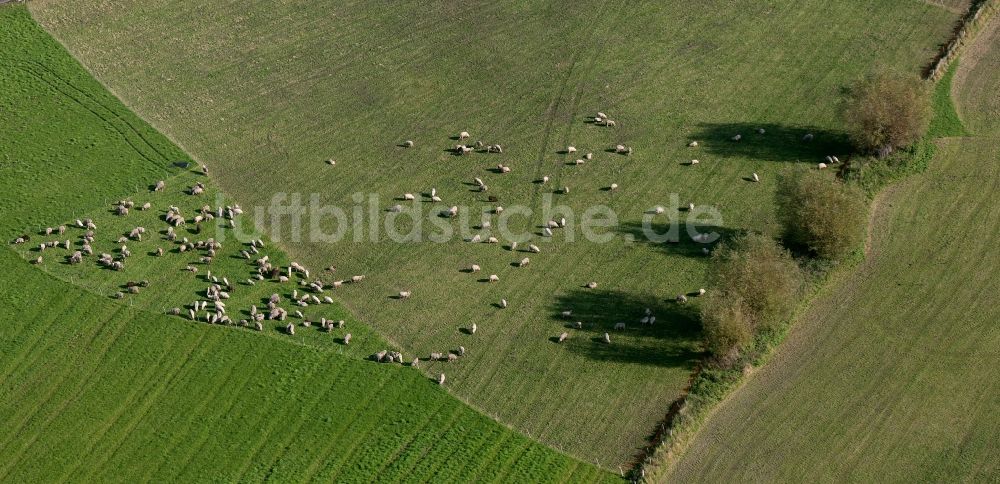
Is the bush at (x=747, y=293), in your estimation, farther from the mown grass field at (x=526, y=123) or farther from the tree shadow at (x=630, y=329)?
the mown grass field at (x=526, y=123)

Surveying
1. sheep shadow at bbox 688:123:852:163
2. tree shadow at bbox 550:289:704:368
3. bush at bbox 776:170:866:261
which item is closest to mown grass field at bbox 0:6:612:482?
tree shadow at bbox 550:289:704:368

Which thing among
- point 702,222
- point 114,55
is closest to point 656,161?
point 702,222

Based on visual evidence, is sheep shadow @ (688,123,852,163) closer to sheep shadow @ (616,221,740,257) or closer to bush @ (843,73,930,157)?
bush @ (843,73,930,157)

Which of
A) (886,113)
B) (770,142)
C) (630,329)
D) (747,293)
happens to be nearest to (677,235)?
(630,329)

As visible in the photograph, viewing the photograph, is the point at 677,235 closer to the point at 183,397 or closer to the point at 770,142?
the point at 770,142

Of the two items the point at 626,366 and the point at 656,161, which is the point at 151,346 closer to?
the point at 626,366

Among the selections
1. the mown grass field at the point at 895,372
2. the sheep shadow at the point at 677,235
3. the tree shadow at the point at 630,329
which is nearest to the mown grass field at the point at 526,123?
the tree shadow at the point at 630,329
